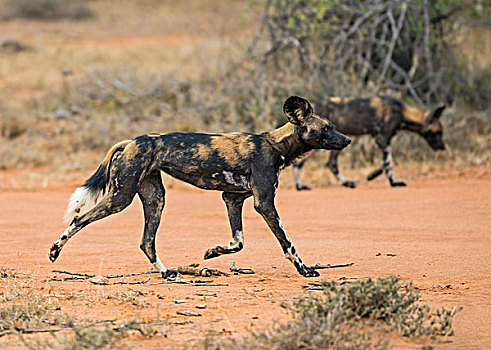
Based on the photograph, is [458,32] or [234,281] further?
[458,32]

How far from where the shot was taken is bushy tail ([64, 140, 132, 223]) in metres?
6.24

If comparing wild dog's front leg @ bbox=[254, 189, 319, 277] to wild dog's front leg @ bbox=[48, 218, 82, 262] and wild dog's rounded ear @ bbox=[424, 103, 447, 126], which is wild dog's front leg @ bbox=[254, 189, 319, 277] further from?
wild dog's rounded ear @ bbox=[424, 103, 447, 126]

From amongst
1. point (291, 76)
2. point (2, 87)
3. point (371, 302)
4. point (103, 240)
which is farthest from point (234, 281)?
point (2, 87)

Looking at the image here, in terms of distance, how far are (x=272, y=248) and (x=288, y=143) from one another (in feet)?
5.22

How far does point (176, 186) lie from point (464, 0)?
766 centimetres

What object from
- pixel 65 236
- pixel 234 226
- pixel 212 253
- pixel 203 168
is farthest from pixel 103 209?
pixel 234 226

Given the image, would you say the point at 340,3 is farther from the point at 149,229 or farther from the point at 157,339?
the point at 157,339

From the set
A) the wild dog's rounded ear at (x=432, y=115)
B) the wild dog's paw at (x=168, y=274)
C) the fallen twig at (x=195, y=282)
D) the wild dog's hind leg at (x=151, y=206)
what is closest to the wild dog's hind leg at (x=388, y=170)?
the wild dog's rounded ear at (x=432, y=115)

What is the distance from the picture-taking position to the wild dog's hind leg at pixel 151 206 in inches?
251

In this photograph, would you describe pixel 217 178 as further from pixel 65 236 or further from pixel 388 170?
pixel 388 170

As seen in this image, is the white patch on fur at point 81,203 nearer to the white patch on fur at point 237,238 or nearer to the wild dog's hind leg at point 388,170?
the white patch on fur at point 237,238

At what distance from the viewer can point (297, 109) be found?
6266mm

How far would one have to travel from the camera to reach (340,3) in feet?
49.0

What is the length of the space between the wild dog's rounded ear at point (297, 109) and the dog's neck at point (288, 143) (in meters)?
0.09
